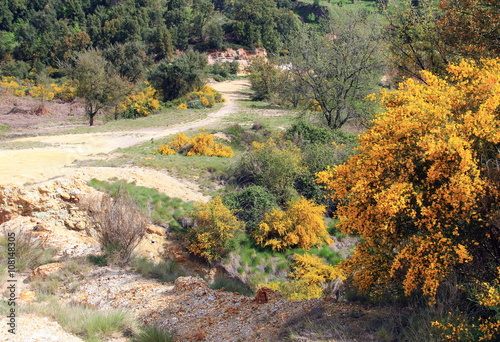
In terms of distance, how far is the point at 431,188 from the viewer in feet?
13.6

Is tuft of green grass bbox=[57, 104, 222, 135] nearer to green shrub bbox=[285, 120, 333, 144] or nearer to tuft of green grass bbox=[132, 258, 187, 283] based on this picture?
green shrub bbox=[285, 120, 333, 144]

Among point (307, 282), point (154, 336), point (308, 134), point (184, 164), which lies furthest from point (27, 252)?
point (308, 134)

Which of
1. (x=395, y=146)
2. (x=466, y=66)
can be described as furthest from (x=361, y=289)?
(x=466, y=66)

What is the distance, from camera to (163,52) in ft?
171

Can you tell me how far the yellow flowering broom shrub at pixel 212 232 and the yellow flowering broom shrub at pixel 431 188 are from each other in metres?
5.20

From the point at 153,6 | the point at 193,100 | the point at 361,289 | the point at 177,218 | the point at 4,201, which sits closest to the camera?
the point at 361,289

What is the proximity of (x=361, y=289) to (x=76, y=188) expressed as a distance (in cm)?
802

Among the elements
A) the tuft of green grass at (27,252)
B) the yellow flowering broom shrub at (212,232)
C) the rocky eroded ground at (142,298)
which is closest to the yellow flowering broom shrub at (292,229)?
the yellow flowering broom shrub at (212,232)

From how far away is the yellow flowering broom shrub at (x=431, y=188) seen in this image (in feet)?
12.7

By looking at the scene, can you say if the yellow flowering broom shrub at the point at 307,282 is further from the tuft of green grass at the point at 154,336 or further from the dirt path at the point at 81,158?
the dirt path at the point at 81,158

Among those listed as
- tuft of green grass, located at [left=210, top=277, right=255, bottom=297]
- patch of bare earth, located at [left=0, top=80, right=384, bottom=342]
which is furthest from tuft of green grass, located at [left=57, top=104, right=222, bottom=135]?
tuft of green grass, located at [left=210, top=277, right=255, bottom=297]

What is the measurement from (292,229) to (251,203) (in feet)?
5.34

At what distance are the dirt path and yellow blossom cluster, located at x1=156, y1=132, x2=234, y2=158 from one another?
7.96 ft

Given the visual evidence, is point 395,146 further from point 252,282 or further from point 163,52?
point 163,52
